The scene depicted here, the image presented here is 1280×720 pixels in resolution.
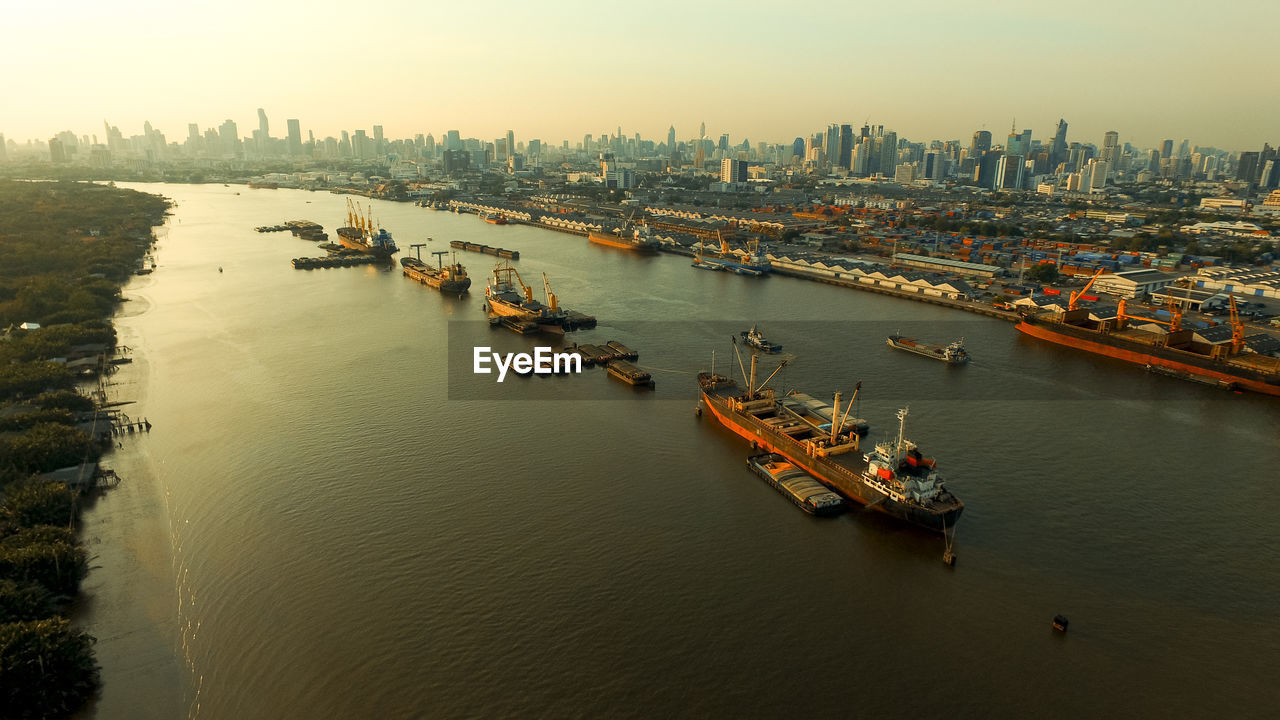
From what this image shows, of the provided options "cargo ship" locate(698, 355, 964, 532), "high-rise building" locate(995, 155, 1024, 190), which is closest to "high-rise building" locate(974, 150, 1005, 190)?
"high-rise building" locate(995, 155, 1024, 190)

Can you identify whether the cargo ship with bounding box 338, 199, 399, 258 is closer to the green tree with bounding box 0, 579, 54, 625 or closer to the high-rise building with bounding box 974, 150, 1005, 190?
the green tree with bounding box 0, 579, 54, 625

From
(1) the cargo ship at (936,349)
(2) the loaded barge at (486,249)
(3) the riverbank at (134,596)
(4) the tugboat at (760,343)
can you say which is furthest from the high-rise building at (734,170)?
(3) the riverbank at (134,596)

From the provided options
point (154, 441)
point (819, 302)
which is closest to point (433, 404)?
point (154, 441)

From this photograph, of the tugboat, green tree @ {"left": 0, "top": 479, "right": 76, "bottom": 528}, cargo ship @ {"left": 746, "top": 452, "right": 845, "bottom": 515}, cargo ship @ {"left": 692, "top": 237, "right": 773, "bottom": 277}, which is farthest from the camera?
cargo ship @ {"left": 692, "top": 237, "right": 773, "bottom": 277}

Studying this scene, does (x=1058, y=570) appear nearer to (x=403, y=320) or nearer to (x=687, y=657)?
(x=687, y=657)

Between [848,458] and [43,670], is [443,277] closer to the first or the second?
[848,458]

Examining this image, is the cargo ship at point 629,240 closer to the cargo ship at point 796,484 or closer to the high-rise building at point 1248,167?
the cargo ship at point 796,484

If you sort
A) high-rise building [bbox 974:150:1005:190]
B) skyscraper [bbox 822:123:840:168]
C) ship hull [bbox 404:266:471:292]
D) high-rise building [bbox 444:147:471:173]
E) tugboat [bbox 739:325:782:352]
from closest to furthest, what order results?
tugboat [bbox 739:325:782:352]
ship hull [bbox 404:266:471:292]
high-rise building [bbox 974:150:1005:190]
high-rise building [bbox 444:147:471:173]
skyscraper [bbox 822:123:840:168]

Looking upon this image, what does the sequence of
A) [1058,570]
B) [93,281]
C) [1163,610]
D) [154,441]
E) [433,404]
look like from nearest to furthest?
[1163,610] → [1058,570] → [154,441] → [433,404] → [93,281]
